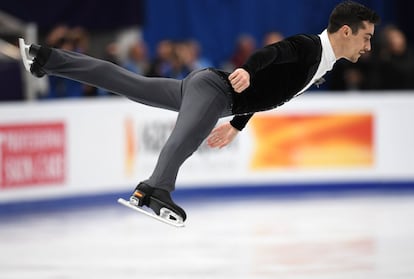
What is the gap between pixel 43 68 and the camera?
22.5 feet

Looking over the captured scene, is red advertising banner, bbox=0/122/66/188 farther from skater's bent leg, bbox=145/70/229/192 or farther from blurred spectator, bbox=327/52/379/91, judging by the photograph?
skater's bent leg, bbox=145/70/229/192

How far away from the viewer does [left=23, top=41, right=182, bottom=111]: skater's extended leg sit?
22.7ft

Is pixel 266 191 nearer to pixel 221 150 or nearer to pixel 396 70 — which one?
pixel 221 150

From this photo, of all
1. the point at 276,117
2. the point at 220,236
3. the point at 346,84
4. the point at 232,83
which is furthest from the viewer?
the point at 346,84

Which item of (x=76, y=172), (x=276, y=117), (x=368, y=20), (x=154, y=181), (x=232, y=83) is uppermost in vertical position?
(x=276, y=117)

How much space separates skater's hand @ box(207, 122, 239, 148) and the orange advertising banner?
6.31 meters

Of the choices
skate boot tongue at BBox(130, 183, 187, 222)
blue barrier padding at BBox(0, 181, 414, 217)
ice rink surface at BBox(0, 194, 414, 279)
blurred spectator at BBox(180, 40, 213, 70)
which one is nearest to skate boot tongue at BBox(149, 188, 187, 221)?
skate boot tongue at BBox(130, 183, 187, 222)

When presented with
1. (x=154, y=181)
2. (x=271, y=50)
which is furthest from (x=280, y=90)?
(x=154, y=181)

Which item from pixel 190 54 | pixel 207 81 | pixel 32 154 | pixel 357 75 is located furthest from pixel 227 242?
pixel 357 75

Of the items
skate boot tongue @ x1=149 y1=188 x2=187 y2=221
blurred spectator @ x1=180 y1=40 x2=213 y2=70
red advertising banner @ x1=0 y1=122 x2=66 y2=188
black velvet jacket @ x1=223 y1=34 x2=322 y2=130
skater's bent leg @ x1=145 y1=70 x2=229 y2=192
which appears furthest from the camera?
blurred spectator @ x1=180 y1=40 x2=213 y2=70

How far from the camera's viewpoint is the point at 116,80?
7004 mm

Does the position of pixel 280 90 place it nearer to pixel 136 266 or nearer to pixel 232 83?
pixel 232 83

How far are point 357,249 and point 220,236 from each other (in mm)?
1583

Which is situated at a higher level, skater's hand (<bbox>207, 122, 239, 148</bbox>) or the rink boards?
the rink boards
